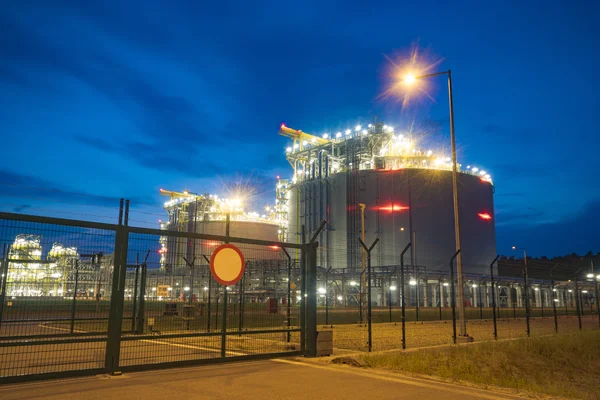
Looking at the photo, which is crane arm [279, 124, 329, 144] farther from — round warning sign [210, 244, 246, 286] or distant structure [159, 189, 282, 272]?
round warning sign [210, 244, 246, 286]

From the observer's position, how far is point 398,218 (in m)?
64.2

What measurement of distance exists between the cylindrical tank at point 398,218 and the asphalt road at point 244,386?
51.2 metres

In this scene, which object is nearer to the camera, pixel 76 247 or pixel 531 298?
pixel 76 247

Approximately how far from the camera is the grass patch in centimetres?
1141

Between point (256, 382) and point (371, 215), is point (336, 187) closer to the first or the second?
point (371, 215)

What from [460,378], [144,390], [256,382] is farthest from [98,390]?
[460,378]

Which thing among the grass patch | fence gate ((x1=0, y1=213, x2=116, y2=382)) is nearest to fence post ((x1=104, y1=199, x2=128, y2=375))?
fence gate ((x1=0, y1=213, x2=116, y2=382))

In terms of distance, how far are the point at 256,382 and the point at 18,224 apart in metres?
5.27

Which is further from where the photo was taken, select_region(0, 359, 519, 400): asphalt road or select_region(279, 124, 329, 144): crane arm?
select_region(279, 124, 329, 144): crane arm

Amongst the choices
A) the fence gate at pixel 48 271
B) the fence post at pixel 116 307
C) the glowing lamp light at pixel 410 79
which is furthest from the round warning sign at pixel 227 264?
the glowing lamp light at pixel 410 79

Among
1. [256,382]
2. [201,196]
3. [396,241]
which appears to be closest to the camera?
[256,382]

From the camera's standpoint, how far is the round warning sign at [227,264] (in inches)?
460

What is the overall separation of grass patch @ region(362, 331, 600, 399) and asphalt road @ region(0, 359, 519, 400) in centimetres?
157

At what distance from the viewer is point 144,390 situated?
8.51 metres
